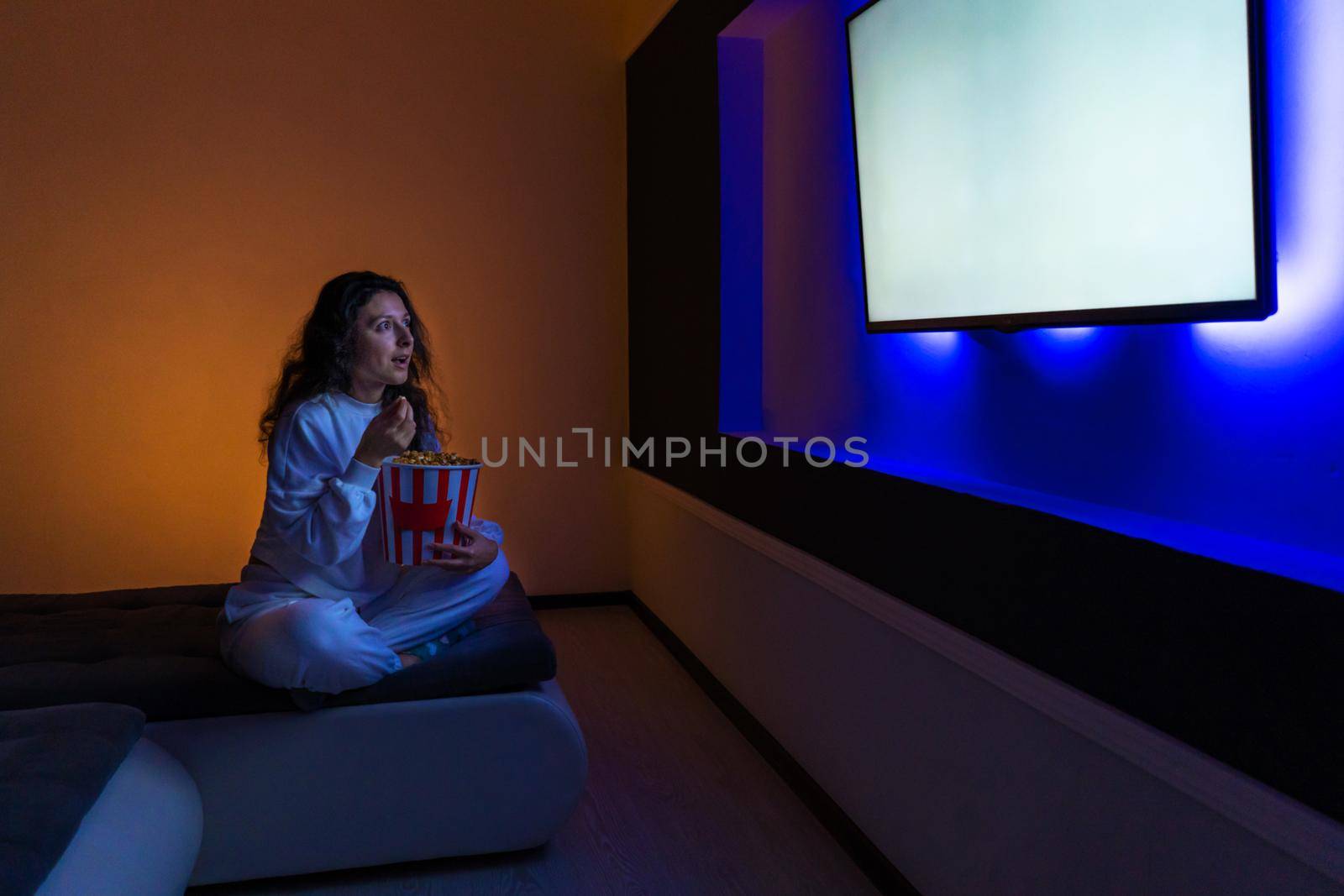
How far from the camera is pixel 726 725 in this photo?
125 inches

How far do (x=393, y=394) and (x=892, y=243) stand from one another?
1309 millimetres

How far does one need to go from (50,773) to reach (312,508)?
2.47ft

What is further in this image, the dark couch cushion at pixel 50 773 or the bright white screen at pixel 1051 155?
the dark couch cushion at pixel 50 773

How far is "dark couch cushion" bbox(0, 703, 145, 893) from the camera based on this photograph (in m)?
1.52

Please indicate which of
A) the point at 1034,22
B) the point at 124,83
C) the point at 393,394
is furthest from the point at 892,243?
the point at 124,83

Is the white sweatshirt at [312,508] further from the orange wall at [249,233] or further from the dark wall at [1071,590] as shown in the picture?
the orange wall at [249,233]

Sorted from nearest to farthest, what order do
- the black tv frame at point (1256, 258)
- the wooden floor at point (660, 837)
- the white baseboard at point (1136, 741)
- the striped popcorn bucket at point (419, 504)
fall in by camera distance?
the white baseboard at point (1136, 741) < the black tv frame at point (1256, 258) < the striped popcorn bucket at point (419, 504) < the wooden floor at point (660, 837)

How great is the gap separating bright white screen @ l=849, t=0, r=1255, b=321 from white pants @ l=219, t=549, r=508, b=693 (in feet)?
4.30

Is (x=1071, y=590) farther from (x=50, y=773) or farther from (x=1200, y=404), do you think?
(x=50, y=773)

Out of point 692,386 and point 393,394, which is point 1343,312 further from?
point 692,386

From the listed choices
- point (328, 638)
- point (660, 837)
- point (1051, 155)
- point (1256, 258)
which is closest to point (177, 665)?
point (328, 638)

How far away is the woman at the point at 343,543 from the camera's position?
2205 mm

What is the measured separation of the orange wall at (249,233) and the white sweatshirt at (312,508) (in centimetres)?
210

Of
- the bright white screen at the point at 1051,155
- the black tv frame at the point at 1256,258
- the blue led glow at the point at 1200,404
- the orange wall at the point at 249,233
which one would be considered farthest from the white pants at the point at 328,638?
the orange wall at the point at 249,233
